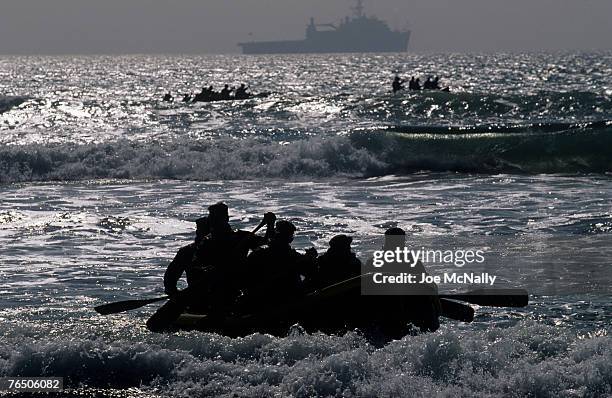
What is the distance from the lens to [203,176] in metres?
31.0

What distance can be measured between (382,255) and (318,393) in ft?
6.42

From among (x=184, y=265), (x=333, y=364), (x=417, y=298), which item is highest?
(x=184, y=265)

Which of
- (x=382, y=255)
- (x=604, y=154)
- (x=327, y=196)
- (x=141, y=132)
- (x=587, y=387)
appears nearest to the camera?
(x=587, y=387)

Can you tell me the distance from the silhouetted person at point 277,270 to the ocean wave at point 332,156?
61.3 feet

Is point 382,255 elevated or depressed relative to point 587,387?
elevated

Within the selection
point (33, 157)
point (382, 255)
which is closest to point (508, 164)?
point (33, 157)

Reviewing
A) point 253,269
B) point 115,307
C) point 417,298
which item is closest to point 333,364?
point 417,298

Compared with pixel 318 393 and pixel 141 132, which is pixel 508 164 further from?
pixel 318 393

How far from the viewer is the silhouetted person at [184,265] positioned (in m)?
12.1

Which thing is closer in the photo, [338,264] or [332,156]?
[338,264]

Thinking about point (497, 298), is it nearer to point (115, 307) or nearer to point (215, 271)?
point (215, 271)

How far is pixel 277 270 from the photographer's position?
11.6 metres

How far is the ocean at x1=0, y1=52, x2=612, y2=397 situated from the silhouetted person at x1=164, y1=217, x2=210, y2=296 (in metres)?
0.64

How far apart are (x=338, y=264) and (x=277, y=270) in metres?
0.70
